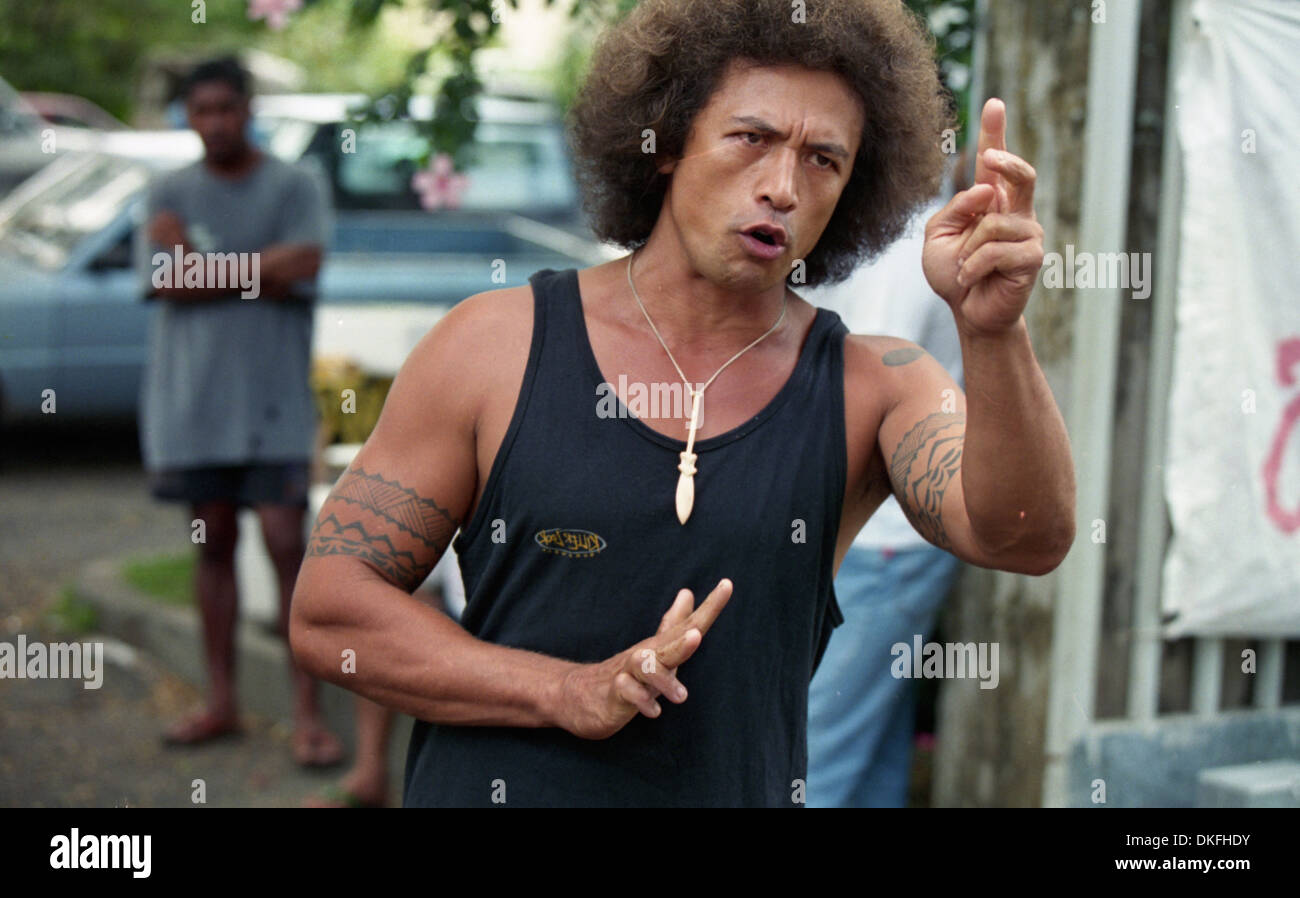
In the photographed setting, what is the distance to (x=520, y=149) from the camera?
947 cm

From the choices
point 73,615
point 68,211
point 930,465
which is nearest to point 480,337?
point 930,465

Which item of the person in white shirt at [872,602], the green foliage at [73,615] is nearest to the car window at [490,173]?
the green foliage at [73,615]

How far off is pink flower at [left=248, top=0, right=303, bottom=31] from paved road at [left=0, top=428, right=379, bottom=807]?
2.42 metres

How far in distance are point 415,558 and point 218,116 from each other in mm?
3393

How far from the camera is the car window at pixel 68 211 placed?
8328mm

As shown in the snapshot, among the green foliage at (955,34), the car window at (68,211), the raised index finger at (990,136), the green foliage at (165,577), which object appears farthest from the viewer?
the car window at (68,211)

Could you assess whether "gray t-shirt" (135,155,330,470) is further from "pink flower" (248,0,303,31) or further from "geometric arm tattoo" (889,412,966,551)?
"geometric arm tattoo" (889,412,966,551)

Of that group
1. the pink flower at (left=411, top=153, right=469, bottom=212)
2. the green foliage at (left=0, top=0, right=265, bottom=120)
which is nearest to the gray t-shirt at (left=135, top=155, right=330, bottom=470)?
the pink flower at (left=411, top=153, right=469, bottom=212)

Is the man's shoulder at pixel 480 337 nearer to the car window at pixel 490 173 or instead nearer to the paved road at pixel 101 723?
the paved road at pixel 101 723

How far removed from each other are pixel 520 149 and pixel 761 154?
772cm

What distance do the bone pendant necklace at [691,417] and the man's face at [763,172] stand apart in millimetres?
101

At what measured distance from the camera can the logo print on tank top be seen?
1.90 meters
